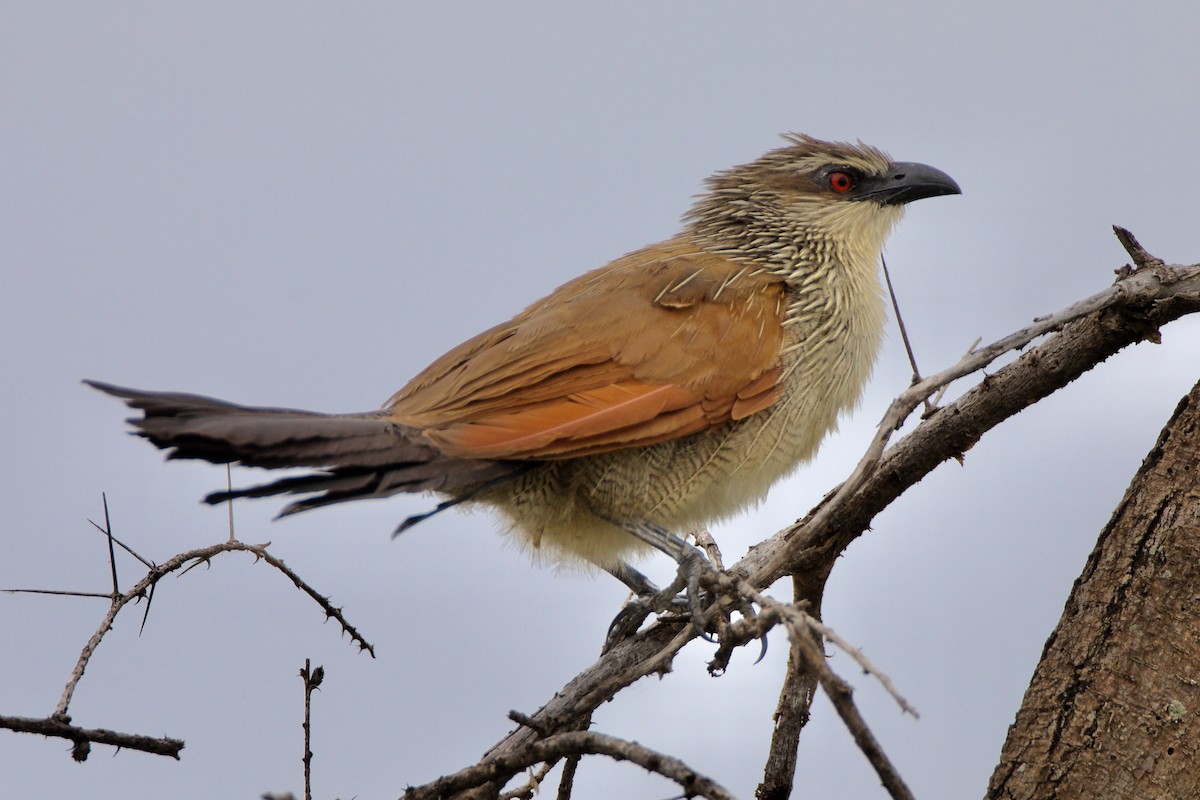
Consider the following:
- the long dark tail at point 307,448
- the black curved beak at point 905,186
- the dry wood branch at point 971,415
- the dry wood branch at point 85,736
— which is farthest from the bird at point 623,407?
the dry wood branch at point 85,736

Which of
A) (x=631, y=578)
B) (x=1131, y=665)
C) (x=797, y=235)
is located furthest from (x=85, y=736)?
(x=797, y=235)

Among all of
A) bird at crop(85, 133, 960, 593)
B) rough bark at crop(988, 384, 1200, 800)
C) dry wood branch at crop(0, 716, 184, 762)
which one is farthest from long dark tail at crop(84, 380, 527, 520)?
rough bark at crop(988, 384, 1200, 800)

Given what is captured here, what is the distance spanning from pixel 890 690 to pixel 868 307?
1918mm

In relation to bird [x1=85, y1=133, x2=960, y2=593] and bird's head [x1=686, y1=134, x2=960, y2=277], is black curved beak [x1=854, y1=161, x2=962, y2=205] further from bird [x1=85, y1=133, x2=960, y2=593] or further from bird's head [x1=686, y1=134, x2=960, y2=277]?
bird [x1=85, y1=133, x2=960, y2=593]

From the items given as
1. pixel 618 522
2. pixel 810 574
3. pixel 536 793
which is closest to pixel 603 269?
pixel 618 522

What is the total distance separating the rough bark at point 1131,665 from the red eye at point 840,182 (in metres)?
1.31

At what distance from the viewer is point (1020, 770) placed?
98.6 inches

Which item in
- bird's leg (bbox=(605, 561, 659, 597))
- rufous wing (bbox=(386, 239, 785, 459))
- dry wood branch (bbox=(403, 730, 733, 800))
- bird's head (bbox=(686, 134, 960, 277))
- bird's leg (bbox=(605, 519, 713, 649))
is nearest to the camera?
dry wood branch (bbox=(403, 730, 733, 800))

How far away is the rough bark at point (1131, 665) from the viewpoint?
2.38m

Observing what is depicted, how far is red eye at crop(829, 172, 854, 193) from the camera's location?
11.6 feet

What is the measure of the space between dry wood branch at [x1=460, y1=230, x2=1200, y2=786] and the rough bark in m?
0.26

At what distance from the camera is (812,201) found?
3.47m

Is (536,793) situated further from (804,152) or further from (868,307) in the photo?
(804,152)

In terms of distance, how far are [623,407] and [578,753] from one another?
35.9 inches
